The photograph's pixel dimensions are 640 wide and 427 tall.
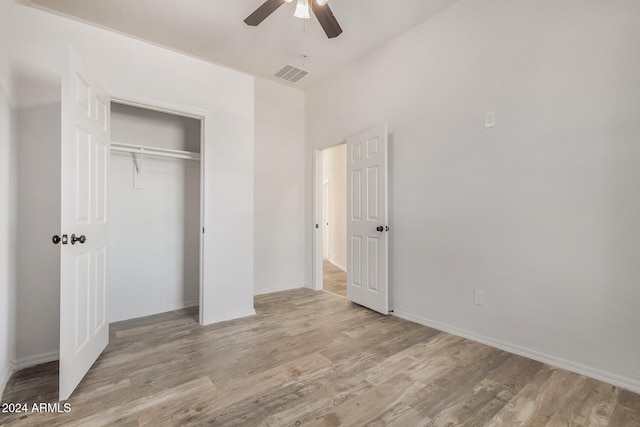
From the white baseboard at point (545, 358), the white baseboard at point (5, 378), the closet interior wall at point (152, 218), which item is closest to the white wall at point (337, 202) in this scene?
the closet interior wall at point (152, 218)

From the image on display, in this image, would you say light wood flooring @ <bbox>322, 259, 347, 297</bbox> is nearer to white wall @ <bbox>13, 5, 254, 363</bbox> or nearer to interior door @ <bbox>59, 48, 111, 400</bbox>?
white wall @ <bbox>13, 5, 254, 363</bbox>

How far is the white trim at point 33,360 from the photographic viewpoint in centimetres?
206

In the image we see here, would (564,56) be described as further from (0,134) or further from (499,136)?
(0,134)

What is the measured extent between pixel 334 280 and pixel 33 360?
3636mm

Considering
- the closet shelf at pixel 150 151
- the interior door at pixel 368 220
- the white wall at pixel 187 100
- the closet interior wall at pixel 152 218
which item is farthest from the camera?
the interior door at pixel 368 220

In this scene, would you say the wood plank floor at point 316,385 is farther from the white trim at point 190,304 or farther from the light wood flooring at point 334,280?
the light wood flooring at point 334,280

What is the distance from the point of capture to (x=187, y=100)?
2.85 metres

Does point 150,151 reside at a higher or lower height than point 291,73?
lower

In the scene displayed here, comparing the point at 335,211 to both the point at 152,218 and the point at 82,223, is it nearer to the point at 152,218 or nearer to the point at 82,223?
the point at 152,218

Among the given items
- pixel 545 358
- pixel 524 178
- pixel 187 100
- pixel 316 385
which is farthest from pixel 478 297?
pixel 187 100

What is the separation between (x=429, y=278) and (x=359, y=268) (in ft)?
2.79

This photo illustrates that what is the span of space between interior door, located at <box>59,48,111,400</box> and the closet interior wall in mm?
755

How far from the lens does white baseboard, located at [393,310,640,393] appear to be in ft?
6.01

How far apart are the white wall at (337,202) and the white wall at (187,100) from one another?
2.82 metres
